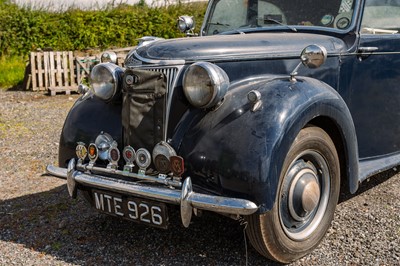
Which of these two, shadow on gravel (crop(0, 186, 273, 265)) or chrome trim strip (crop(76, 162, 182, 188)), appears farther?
shadow on gravel (crop(0, 186, 273, 265))

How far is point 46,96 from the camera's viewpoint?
35.7 ft

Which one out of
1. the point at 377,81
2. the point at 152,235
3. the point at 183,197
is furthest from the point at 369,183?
the point at 183,197

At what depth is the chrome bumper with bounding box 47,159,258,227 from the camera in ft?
9.01

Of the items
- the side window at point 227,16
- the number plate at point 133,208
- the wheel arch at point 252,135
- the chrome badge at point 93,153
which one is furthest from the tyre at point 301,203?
the side window at point 227,16

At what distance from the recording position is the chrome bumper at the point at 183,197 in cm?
275

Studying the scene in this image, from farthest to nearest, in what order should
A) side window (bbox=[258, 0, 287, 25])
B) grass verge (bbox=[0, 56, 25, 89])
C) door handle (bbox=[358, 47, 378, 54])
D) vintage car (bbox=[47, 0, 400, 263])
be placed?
grass verge (bbox=[0, 56, 25, 89]) < side window (bbox=[258, 0, 287, 25]) < door handle (bbox=[358, 47, 378, 54]) < vintage car (bbox=[47, 0, 400, 263])

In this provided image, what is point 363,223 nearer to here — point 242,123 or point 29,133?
point 242,123

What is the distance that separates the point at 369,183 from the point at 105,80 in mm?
2610

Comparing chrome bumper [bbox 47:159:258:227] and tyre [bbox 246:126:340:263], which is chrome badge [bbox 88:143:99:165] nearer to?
chrome bumper [bbox 47:159:258:227]

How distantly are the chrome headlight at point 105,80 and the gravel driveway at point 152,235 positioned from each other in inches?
39.0

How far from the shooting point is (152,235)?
11.9 feet

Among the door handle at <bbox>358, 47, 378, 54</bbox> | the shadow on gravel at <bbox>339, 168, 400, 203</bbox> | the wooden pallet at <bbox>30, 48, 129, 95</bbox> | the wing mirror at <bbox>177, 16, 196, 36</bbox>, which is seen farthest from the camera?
the wooden pallet at <bbox>30, 48, 129, 95</bbox>

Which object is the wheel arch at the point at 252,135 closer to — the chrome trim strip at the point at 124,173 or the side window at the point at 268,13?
the chrome trim strip at the point at 124,173

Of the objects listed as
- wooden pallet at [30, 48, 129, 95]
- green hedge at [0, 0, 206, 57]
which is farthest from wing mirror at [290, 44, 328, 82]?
green hedge at [0, 0, 206, 57]
